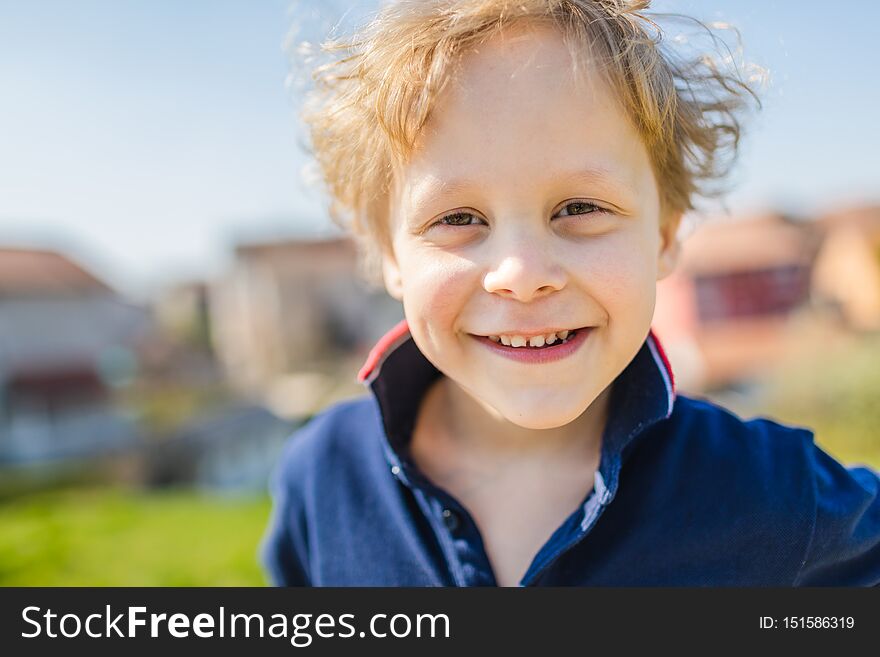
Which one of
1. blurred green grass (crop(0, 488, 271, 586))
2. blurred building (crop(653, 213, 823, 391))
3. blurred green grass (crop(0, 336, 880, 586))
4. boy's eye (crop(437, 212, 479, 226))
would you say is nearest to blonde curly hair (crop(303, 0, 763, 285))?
boy's eye (crop(437, 212, 479, 226))

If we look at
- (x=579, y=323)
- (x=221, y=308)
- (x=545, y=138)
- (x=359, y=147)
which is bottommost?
(x=579, y=323)

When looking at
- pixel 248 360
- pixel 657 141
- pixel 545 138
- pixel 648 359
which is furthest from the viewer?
pixel 248 360

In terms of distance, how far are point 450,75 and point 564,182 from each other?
0.67 ft

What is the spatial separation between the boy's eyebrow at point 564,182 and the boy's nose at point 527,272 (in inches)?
3.5

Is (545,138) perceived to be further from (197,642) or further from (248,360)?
(248,360)

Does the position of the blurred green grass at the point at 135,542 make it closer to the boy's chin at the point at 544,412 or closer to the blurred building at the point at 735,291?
the boy's chin at the point at 544,412

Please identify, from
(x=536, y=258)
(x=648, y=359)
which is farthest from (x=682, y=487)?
(x=536, y=258)

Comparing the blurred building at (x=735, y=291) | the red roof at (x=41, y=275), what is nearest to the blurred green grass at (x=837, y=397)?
the blurred building at (x=735, y=291)

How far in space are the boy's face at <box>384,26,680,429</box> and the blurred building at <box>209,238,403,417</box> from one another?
60.5 feet

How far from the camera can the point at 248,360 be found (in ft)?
66.2

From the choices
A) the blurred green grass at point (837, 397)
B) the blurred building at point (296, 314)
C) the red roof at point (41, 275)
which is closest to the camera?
the blurred green grass at point (837, 397)

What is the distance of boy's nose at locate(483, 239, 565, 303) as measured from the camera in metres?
0.94

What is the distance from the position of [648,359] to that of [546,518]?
28 cm

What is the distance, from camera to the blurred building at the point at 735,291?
13.1 metres
